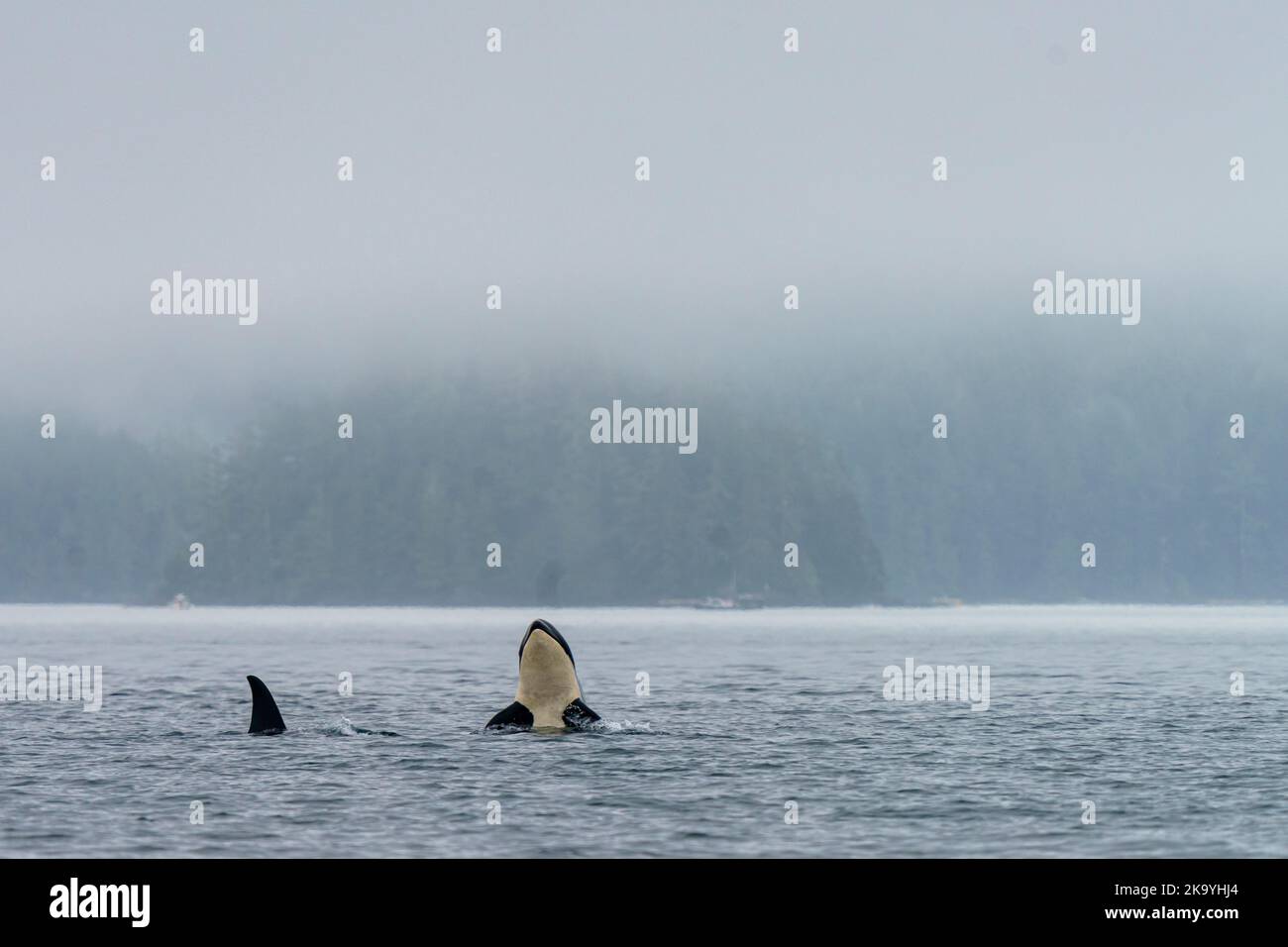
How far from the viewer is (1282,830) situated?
63.9ft

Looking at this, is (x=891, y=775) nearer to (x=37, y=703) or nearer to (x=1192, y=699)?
(x=1192, y=699)

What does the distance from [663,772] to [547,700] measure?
5.18m

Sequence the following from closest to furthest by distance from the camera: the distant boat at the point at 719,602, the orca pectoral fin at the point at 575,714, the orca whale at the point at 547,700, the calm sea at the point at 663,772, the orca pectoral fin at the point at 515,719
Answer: the calm sea at the point at 663,772
the orca whale at the point at 547,700
the orca pectoral fin at the point at 515,719
the orca pectoral fin at the point at 575,714
the distant boat at the point at 719,602

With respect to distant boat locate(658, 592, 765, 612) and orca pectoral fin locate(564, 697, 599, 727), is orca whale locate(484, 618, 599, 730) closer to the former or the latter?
orca pectoral fin locate(564, 697, 599, 727)

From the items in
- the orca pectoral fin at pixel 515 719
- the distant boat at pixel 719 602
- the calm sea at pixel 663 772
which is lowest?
the distant boat at pixel 719 602

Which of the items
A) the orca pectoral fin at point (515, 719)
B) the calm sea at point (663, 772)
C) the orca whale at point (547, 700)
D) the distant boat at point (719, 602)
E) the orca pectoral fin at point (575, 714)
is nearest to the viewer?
the calm sea at point (663, 772)

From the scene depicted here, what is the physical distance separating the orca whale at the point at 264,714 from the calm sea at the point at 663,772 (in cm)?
49

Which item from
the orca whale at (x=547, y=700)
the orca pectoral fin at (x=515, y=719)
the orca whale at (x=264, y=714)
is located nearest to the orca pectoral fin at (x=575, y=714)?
the orca whale at (x=547, y=700)

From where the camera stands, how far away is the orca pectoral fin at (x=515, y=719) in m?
29.0

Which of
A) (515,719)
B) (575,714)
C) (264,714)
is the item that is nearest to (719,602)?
(575,714)

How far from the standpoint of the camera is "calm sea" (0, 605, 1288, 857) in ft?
62.7

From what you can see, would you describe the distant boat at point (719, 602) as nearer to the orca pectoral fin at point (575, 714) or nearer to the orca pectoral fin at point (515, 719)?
the orca pectoral fin at point (575, 714)

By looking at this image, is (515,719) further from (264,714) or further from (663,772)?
(663,772)
